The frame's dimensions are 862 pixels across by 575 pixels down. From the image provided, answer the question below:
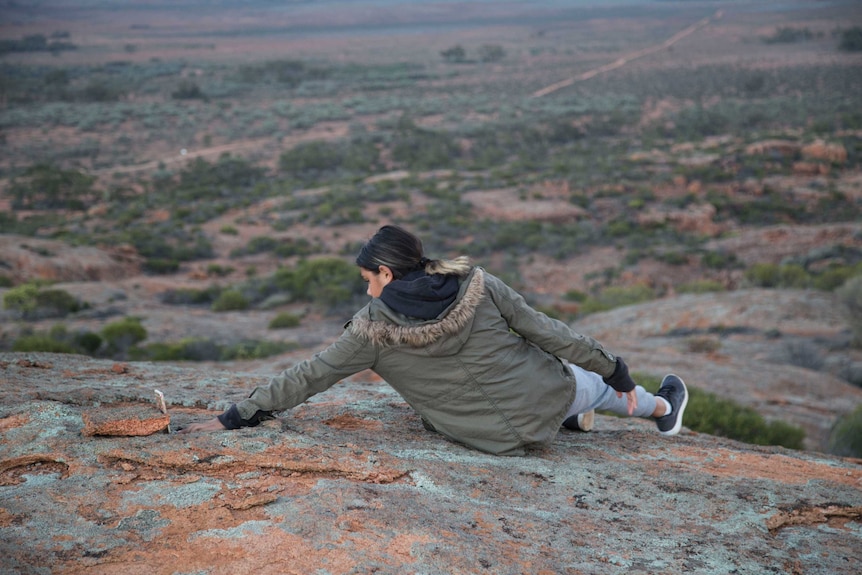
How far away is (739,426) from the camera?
606 cm

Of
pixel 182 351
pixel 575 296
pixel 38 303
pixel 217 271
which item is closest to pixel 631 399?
pixel 182 351

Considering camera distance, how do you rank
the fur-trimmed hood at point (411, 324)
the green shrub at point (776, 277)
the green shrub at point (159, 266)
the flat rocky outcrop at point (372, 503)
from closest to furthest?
the flat rocky outcrop at point (372, 503) < the fur-trimmed hood at point (411, 324) < the green shrub at point (776, 277) < the green shrub at point (159, 266)

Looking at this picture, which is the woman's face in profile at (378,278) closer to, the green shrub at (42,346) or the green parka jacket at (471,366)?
the green parka jacket at (471,366)

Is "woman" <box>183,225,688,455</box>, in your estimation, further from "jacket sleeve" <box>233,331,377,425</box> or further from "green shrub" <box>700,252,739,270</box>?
"green shrub" <box>700,252,739,270</box>

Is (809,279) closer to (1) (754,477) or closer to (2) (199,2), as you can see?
(1) (754,477)

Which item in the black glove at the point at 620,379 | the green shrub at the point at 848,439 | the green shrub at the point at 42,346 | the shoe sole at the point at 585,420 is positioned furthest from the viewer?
the green shrub at the point at 42,346

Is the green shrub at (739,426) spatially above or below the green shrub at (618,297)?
above

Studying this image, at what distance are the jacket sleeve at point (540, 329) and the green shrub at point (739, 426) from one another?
3.55m

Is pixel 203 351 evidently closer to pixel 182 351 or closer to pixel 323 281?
pixel 182 351

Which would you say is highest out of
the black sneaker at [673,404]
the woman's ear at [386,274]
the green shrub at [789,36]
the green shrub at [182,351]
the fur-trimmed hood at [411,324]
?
the green shrub at [789,36]

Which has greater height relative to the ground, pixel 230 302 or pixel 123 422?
pixel 123 422

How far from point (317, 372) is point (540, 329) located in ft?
3.04

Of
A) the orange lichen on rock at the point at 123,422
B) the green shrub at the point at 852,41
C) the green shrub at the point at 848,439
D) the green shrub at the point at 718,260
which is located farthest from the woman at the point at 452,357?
the green shrub at the point at 852,41

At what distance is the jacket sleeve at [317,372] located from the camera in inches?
111
